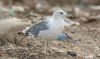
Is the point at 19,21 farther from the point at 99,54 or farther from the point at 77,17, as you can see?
the point at 77,17

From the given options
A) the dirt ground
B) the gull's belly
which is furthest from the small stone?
the gull's belly

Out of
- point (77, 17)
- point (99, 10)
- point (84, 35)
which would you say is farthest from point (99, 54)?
point (99, 10)

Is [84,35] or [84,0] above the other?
[84,35]

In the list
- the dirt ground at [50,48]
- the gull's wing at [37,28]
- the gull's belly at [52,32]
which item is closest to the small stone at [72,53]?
the dirt ground at [50,48]

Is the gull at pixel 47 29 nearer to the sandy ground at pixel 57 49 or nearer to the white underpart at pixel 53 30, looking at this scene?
the white underpart at pixel 53 30

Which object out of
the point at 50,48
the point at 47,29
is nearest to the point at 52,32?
the point at 47,29

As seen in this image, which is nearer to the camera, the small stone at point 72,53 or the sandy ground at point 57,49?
the sandy ground at point 57,49

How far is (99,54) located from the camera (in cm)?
759

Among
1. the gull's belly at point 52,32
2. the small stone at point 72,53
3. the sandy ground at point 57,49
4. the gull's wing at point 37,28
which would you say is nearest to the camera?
the sandy ground at point 57,49

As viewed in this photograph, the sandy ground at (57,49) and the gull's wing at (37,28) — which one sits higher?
the gull's wing at (37,28)

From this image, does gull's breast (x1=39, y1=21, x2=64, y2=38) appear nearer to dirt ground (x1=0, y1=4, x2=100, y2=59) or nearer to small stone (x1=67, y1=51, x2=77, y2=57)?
dirt ground (x1=0, y1=4, x2=100, y2=59)

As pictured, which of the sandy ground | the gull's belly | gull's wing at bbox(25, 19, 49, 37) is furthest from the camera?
gull's wing at bbox(25, 19, 49, 37)

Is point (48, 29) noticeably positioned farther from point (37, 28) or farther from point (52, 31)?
point (37, 28)

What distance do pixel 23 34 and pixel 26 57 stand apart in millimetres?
1324
